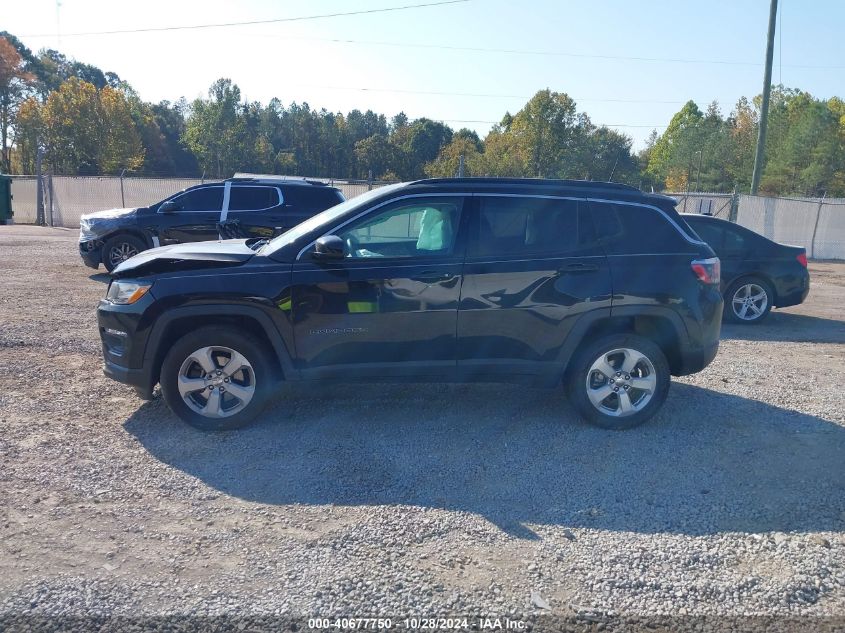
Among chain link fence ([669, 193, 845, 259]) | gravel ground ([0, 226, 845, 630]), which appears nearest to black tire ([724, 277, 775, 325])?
gravel ground ([0, 226, 845, 630])

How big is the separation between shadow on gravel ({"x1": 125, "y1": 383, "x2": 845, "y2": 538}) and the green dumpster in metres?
25.1

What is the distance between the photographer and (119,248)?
12570mm

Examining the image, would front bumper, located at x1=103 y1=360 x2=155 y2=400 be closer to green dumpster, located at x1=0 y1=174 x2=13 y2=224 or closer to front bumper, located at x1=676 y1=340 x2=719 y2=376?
front bumper, located at x1=676 y1=340 x2=719 y2=376

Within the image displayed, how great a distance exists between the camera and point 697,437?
550 cm

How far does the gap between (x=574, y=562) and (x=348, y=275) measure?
2.57m

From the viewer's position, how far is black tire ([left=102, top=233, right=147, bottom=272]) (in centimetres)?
1249

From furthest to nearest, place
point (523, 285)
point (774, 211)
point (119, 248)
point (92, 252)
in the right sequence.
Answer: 1. point (774, 211)
2. point (92, 252)
3. point (119, 248)
4. point (523, 285)

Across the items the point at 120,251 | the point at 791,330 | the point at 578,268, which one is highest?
the point at 578,268

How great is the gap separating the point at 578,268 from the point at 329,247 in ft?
6.14

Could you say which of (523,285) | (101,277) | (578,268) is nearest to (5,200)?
(101,277)

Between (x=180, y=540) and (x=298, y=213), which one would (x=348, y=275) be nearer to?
(x=180, y=540)

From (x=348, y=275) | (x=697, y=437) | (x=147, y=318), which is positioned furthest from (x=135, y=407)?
(x=697, y=437)

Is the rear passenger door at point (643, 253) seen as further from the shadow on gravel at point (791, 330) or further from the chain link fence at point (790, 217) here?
the chain link fence at point (790, 217)

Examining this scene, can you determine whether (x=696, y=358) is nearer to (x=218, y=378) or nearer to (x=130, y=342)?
(x=218, y=378)
